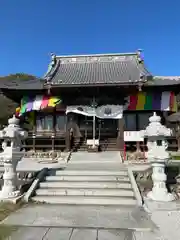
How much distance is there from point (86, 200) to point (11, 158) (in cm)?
266

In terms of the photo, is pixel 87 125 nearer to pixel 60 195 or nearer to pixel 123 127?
pixel 123 127

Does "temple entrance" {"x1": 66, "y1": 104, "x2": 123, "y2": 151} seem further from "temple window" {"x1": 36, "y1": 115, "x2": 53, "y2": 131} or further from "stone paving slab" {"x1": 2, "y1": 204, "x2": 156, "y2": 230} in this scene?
"stone paving slab" {"x1": 2, "y1": 204, "x2": 156, "y2": 230}

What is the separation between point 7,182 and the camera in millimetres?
6117

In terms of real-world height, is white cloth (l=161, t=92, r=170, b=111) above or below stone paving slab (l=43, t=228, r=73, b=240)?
above

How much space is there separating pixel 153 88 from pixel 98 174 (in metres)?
8.05

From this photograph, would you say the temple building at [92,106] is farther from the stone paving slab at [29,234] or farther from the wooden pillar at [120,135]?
the stone paving slab at [29,234]

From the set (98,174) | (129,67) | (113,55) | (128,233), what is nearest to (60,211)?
(128,233)

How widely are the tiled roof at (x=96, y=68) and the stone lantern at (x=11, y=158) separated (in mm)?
8094

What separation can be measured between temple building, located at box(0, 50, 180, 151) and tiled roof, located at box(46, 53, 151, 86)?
0.48ft

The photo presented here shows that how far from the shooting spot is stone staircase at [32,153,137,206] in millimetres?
5809

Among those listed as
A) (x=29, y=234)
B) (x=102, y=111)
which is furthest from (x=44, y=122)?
(x=29, y=234)

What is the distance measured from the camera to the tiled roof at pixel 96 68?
14.5 meters

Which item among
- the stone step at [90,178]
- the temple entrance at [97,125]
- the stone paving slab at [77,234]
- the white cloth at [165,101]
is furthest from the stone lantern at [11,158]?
the white cloth at [165,101]

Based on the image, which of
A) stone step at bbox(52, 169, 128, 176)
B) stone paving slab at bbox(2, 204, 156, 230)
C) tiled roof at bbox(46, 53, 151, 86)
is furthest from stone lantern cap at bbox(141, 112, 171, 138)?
tiled roof at bbox(46, 53, 151, 86)
